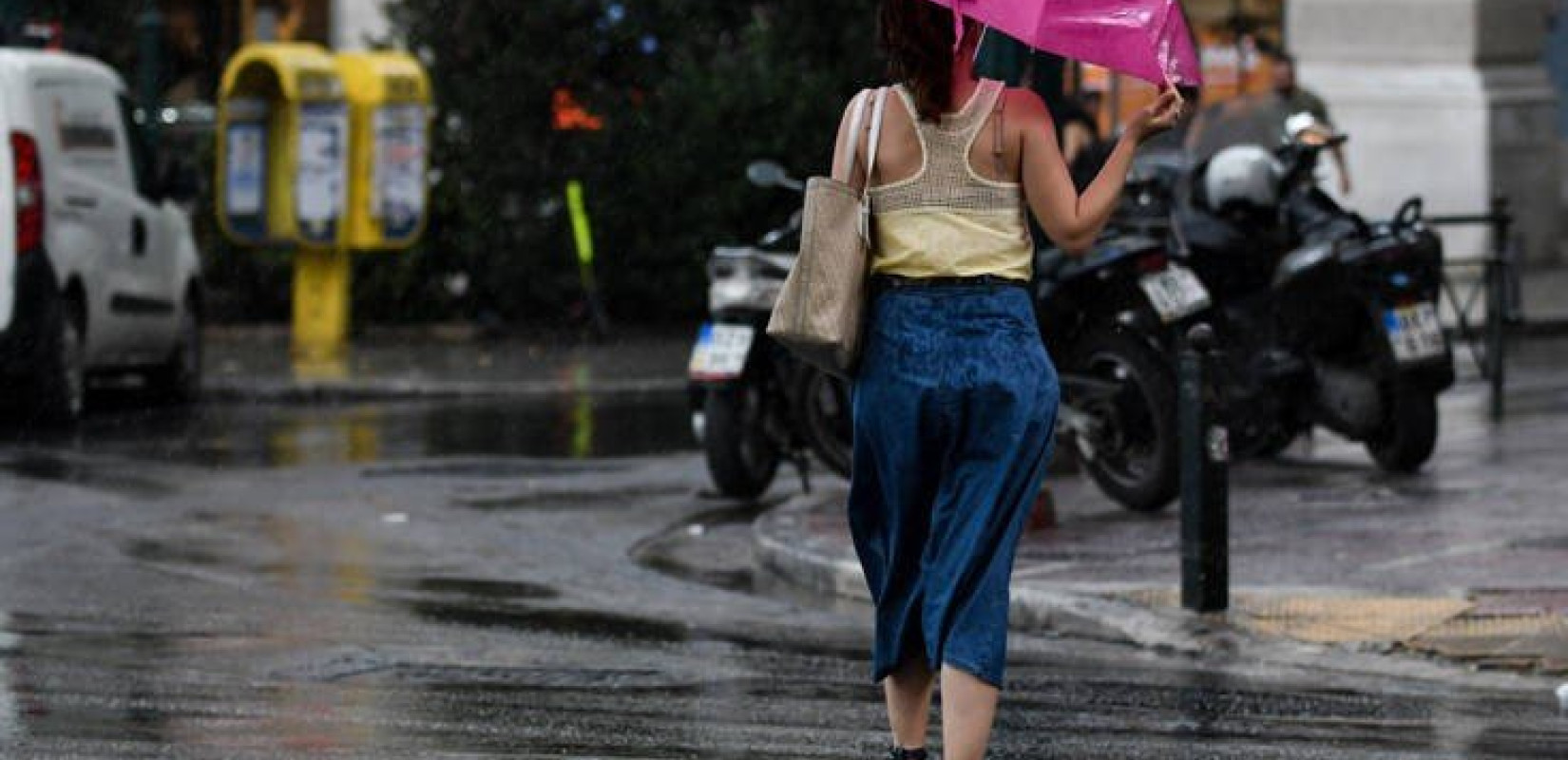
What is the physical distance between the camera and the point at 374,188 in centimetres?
2428

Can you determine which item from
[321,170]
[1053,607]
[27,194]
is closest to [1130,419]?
[1053,607]

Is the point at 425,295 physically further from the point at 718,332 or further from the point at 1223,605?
the point at 1223,605

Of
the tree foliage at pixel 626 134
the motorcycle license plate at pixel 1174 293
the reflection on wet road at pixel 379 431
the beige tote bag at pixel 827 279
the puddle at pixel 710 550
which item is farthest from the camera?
the tree foliage at pixel 626 134

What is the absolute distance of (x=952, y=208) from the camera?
6.57 metres

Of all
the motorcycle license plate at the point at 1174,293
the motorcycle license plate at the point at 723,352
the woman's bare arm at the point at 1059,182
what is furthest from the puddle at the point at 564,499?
the woman's bare arm at the point at 1059,182

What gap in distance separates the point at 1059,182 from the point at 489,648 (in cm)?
336

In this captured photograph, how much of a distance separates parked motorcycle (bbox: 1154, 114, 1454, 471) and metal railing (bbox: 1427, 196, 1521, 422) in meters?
2.02

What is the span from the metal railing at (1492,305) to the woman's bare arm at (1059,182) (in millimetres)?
9770

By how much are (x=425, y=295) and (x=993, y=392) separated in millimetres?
19169

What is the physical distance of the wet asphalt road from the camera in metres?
7.72

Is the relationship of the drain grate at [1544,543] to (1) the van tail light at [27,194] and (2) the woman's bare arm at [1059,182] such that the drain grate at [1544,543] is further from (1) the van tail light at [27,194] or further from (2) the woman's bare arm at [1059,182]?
(1) the van tail light at [27,194]

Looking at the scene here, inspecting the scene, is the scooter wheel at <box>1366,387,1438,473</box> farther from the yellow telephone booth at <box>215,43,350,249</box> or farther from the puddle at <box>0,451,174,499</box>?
the yellow telephone booth at <box>215,43,350,249</box>

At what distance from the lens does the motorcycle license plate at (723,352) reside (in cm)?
1370

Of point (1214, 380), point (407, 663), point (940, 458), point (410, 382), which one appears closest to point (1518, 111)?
point (410, 382)
